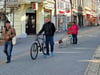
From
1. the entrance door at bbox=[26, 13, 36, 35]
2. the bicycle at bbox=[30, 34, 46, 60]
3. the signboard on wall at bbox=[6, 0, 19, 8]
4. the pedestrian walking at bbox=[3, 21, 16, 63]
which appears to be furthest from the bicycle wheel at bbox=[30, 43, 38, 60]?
the entrance door at bbox=[26, 13, 36, 35]

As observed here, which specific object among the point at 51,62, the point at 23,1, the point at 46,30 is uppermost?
the point at 23,1

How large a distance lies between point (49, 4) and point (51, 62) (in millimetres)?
25526

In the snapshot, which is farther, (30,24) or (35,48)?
(30,24)

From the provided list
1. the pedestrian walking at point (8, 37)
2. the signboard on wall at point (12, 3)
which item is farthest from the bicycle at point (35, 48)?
the signboard on wall at point (12, 3)

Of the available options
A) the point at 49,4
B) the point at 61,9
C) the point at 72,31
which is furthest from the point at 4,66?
the point at 61,9

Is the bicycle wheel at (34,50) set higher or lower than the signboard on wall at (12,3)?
lower

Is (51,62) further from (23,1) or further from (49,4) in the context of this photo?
(49,4)

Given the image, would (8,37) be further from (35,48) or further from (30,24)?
(30,24)

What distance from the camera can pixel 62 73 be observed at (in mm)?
9297

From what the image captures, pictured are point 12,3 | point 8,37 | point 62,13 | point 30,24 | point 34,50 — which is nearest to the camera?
point 8,37

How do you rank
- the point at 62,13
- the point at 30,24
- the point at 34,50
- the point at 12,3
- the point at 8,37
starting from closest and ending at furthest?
the point at 8,37
the point at 34,50
the point at 12,3
the point at 30,24
the point at 62,13

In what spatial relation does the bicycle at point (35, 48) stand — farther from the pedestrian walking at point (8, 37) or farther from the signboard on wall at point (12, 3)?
the signboard on wall at point (12, 3)

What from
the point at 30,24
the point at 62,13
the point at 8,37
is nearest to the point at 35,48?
the point at 8,37

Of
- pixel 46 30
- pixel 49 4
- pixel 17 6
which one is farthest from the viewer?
pixel 49 4
